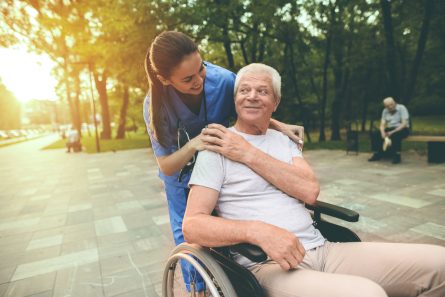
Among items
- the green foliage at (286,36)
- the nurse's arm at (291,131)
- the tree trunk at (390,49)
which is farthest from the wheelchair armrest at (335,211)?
the tree trunk at (390,49)

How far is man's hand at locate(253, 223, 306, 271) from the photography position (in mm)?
1451

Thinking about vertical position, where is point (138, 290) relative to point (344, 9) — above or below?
below

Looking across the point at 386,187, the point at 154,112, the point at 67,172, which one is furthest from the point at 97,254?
the point at 67,172

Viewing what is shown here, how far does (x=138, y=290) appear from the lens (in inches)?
107

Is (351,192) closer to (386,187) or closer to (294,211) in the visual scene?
(386,187)

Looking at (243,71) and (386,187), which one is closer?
(243,71)

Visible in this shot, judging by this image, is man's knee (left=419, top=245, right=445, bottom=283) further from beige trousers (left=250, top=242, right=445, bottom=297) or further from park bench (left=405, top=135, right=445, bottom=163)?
park bench (left=405, top=135, right=445, bottom=163)

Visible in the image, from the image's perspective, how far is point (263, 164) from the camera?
1751 millimetres

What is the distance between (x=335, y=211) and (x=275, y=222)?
35cm

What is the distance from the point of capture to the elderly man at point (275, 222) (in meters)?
1.46

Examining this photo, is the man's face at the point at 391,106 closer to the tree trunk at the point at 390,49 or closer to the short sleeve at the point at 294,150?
the tree trunk at the point at 390,49

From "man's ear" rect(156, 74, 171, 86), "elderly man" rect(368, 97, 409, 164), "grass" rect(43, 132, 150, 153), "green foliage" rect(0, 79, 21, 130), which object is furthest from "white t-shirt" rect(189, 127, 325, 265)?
"green foliage" rect(0, 79, 21, 130)

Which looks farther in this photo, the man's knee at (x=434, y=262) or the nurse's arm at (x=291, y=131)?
the nurse's arm at (x=291, y=131)

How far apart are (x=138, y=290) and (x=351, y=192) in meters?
3.83
